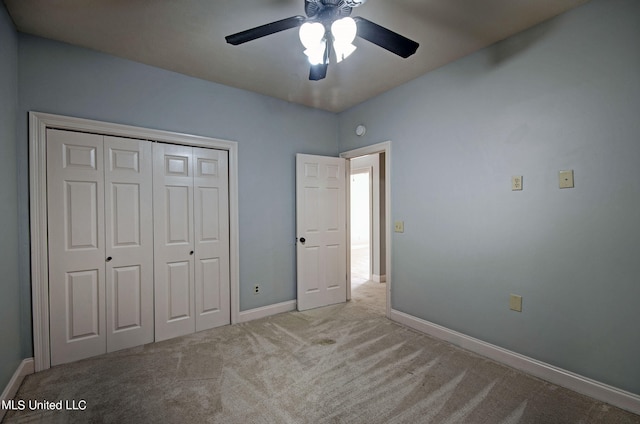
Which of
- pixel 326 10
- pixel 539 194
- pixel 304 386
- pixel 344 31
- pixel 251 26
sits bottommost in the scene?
pixel 304 386

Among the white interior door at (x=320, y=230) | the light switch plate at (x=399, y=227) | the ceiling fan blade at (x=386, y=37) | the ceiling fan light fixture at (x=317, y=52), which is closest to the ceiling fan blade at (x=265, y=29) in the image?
the ceiling fan light fixture at (x=317, y=52)

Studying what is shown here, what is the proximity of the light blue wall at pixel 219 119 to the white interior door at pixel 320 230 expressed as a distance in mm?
134

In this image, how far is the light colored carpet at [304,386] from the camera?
1.77m

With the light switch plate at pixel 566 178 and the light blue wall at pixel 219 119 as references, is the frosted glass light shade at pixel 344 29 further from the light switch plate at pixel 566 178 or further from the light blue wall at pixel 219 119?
the light blue wall at pixel 219 119

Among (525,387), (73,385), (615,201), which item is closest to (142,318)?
(73,385)

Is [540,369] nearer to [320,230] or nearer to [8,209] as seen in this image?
[320,230]

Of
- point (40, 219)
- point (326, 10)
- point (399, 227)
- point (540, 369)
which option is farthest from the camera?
point (399, 227)

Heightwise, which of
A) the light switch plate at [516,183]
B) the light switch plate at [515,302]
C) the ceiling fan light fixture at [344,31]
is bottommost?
the light switch plate at [515,302]

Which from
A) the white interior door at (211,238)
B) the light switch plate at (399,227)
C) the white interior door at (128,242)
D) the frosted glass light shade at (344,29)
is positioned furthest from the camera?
the light switch plate at (399,227)

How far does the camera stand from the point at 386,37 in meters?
1.65

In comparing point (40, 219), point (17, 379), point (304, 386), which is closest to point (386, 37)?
point (304, 386)

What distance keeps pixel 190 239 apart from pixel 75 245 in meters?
0.90
